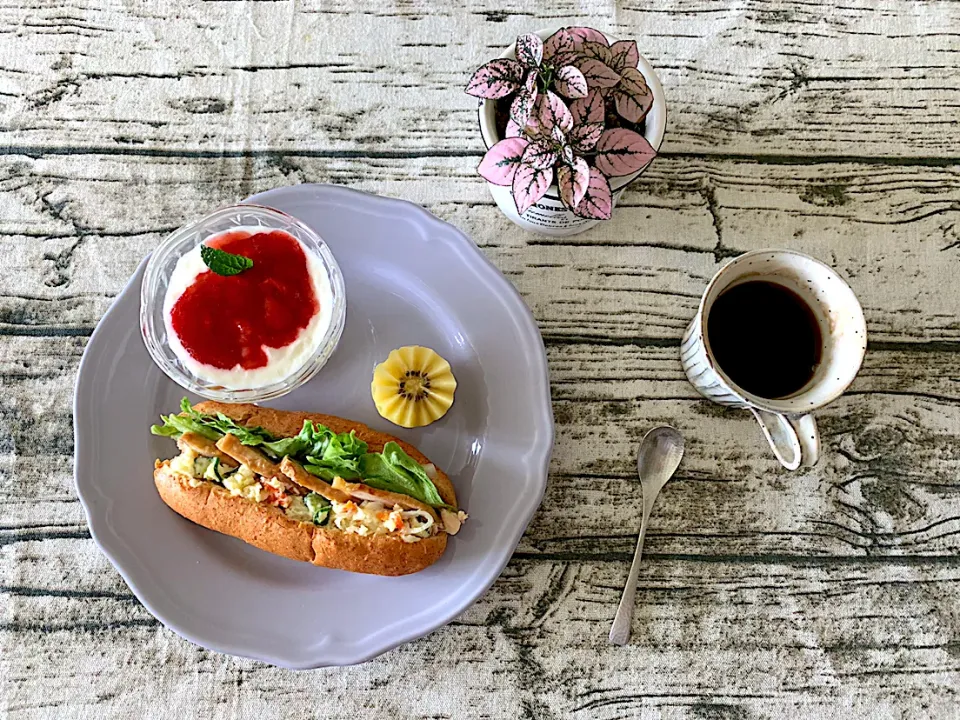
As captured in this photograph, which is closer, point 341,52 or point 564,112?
point 564,112

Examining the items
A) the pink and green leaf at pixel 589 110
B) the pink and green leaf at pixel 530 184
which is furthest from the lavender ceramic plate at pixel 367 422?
the pink and green leaf at pixel 589 110

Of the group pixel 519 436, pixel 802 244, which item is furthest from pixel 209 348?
pixel 802 244

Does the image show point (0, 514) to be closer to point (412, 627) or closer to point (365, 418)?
point (365, 418)

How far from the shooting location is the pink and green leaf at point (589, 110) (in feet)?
4.42

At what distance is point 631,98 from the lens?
138 cm

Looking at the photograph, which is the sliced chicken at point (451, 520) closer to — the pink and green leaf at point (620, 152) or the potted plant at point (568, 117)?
the potted plant at point (568, 117)

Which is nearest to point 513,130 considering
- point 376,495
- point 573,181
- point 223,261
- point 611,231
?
point 573,181

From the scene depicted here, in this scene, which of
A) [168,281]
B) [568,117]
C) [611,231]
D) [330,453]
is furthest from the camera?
[611,231]

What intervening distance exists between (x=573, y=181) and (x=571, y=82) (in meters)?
0.17

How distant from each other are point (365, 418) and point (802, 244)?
1.04 m

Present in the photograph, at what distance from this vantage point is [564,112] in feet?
4.33

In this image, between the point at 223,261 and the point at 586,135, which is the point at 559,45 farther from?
the point at 223,261

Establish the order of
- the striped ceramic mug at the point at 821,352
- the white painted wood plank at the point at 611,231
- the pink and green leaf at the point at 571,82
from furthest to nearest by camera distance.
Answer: the white painted wood plank at the point at 611,231
the striped ceramic mug at the point at 821,352
the pink and green leaf at the point at 571,82

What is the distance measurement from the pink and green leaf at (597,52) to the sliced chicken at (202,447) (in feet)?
3.33
